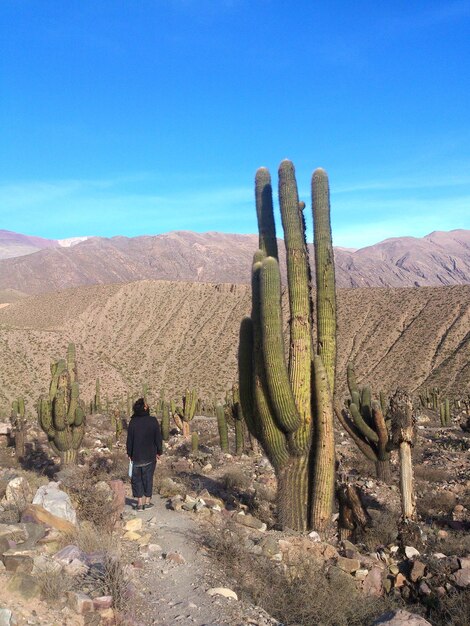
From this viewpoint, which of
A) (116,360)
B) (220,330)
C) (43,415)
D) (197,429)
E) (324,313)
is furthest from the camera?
(220,330)

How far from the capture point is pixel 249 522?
772cm

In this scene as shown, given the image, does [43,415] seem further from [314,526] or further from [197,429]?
[197,429]

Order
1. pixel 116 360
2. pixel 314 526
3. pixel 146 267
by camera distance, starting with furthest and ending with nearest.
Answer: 1. pixel 146 267
2. pixel 116 360
3. pixel 314 526

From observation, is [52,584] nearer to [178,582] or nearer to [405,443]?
[178,582]

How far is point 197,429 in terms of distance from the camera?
22547 mm

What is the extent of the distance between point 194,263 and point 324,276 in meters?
148

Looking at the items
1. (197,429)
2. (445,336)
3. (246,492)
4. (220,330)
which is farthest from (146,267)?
(246,492)

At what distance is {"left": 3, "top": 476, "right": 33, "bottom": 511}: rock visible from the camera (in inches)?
259

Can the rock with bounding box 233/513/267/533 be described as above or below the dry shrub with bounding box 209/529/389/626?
below

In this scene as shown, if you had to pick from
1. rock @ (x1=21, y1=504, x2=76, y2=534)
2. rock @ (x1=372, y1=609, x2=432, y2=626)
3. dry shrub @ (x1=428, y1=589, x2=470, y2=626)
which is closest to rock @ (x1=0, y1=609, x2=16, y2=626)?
rock @ (x1=21, y1=504, x2=76, y2=534)

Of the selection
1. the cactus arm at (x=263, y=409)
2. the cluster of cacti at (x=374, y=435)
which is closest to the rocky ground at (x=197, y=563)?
the cactus arm at (x=263, y=409)

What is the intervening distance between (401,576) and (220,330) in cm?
5246

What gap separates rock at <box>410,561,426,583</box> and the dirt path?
229 centimetres

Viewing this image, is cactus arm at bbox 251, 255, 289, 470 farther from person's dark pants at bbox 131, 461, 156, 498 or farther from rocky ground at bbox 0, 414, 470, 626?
person's dark pants at bbox 131, 461, 156, 498
